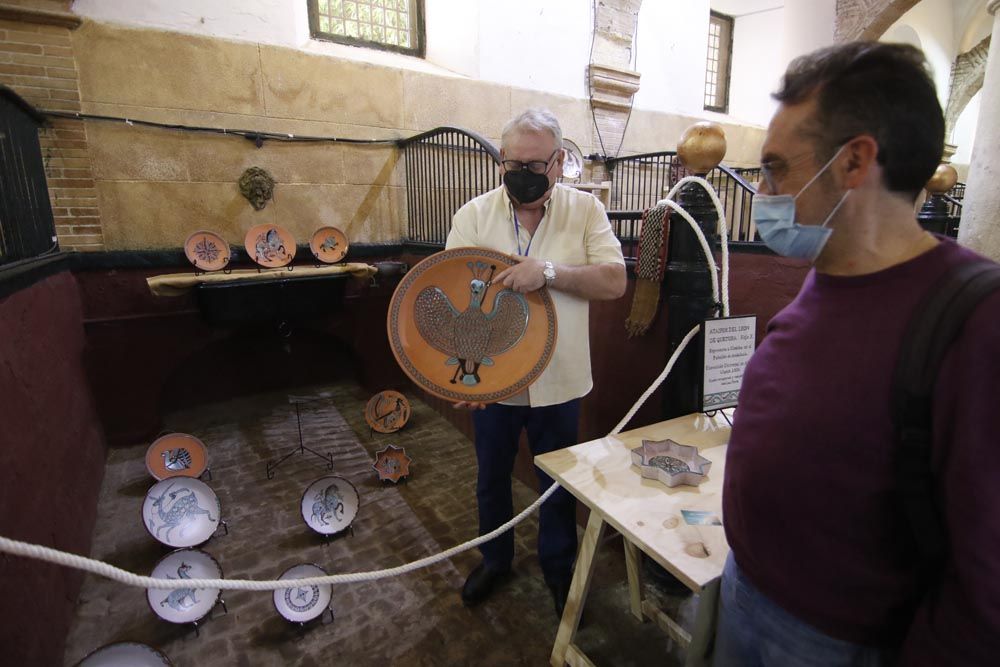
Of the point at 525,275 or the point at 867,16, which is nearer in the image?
the point at 525,275

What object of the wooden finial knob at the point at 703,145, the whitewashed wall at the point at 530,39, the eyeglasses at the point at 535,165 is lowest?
the eyeglasses at the point at 535,165

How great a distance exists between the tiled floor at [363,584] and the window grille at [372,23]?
3.64 meters

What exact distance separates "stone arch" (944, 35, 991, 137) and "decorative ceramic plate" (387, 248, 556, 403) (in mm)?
11373

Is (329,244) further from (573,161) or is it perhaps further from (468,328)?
(573,161)

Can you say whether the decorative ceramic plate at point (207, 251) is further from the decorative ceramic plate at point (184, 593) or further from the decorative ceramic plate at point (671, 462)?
the decorative ceramic plate at point (671, 462)

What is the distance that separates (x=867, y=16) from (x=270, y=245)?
824cm

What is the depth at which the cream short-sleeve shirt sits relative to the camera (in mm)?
1715

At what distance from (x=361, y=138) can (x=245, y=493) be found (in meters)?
2.96

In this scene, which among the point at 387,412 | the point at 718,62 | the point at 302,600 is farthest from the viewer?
the point at 718,62

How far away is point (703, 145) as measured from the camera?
1610mm

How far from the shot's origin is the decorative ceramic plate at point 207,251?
11.5 ft

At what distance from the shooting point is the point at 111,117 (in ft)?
10.7

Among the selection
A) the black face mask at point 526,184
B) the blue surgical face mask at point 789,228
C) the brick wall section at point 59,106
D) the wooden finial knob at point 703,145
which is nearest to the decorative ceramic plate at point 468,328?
the black face mask at point 526,184

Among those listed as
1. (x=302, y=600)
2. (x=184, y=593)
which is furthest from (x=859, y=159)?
(x=184, y=593)
